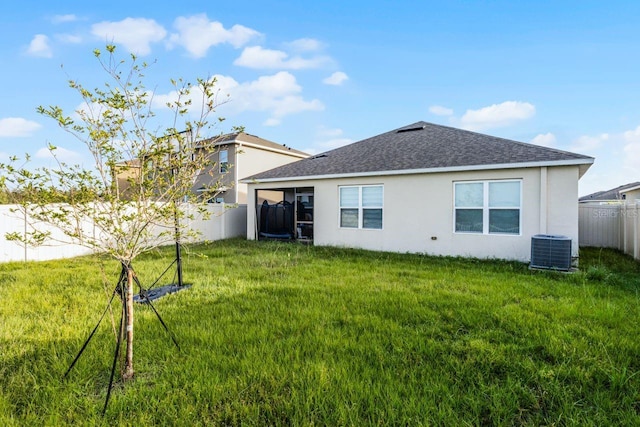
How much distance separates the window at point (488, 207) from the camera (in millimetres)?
8453

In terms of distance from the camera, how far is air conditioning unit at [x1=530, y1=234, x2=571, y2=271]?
7.08 m

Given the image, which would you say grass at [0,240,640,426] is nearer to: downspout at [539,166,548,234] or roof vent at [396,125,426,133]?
downspout at [539,166,548,234]

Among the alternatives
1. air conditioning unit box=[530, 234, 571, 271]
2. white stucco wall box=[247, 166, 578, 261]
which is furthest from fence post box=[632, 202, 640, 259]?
air conditioning unit box=[530, 234, 571, 271]

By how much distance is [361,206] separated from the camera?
428 inches

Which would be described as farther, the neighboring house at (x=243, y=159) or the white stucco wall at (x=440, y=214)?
the neighboring house at (x=243, y=159)

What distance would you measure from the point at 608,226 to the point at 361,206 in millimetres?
9517

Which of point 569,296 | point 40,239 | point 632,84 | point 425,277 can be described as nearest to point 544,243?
point 569,296

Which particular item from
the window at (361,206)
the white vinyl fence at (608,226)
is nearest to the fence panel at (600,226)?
the white vinyl fence at (608,226)

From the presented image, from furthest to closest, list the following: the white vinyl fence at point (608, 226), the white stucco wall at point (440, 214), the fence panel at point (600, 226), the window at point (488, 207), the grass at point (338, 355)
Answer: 1. the fence panel at point (600, 226)
2. the white vinyl fence at point (608, 226)
3. the window at point (488, 207)
4. the white stucco wall at point (440, 214)
5. the grass at point (338, 355)

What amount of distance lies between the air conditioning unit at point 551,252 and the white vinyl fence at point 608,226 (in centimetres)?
484

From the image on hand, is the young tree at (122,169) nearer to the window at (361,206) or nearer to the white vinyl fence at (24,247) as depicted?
the white vinyl fence at (24,247)

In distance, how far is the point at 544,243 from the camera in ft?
23.9

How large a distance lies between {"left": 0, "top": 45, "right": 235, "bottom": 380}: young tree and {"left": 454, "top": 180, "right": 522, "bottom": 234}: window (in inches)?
318

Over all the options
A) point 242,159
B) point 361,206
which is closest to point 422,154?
point 361,206
